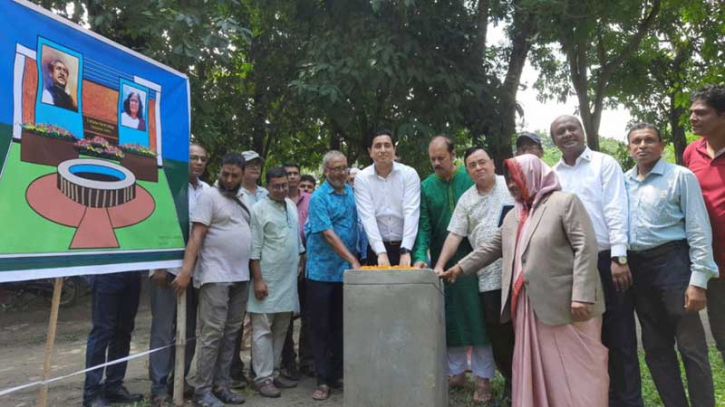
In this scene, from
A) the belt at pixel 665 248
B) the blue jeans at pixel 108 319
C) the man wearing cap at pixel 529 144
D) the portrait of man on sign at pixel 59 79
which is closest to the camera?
the portrait of man on sign at pixel 59 79

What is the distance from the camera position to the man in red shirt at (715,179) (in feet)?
10.7

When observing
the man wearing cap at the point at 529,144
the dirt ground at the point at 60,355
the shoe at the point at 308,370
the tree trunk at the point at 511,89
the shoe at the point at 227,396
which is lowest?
the dirt ground at the point at 60,355

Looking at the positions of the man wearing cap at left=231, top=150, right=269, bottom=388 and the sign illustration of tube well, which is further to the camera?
the man wearing cap at left=231, top=150, right=269, bottom=388

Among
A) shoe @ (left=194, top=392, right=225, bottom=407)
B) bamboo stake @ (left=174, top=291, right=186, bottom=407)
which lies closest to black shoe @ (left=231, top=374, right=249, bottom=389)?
shoe @ (left=194, top=392, right=225, bottom=407)

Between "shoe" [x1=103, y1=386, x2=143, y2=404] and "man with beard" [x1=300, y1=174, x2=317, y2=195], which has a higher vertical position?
"man with beard" [x1=300, y1=174, x2=317, y2=195]

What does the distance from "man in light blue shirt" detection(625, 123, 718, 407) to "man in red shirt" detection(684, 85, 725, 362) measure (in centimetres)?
15

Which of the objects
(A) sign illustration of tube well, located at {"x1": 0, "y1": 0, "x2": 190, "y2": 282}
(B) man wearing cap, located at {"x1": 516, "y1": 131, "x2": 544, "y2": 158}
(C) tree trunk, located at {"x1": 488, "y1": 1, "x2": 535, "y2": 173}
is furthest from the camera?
(C) tree trunk, located at {"x1": 488, "y1": 1, "x2": 535, "y2": 173}

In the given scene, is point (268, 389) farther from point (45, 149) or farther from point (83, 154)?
point (45, 149)

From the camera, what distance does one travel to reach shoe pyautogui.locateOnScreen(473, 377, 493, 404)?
4031mm

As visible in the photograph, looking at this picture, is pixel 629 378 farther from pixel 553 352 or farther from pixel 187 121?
pixel 187 121

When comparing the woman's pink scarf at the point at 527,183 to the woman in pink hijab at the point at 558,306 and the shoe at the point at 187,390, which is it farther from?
the shoe at the point at 187,390

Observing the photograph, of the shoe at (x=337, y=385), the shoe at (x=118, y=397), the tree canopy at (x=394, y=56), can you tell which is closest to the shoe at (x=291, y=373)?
the shoe at (x=337, y=385)

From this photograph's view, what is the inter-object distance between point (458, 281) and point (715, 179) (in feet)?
5.86

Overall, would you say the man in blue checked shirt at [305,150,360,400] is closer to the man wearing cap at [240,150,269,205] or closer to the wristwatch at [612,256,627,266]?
the man wearing cap at [240,150,269,205]
